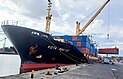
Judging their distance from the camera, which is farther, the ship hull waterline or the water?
the water

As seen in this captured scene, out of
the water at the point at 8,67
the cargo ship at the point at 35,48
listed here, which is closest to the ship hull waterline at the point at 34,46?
the cargo ship at the point at 35,48

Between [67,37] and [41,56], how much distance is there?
12.8 meters

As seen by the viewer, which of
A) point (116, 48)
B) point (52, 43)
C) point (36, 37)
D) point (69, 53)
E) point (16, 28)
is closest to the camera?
point (16, 28)

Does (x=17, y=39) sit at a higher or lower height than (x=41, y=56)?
higher

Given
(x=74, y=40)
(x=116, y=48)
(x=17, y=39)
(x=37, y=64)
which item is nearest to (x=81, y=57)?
(x=74, y=40)

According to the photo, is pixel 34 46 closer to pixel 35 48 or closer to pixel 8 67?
pixel 35 48

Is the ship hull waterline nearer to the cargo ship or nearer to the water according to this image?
the cargo ship

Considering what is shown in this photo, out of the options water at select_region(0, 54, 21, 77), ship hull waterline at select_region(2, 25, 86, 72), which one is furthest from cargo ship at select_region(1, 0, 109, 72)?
water at select_region(0, 54, 21, 77)

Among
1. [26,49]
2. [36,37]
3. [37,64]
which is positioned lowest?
[37,64]

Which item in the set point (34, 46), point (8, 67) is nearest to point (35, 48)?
point (34, 46)

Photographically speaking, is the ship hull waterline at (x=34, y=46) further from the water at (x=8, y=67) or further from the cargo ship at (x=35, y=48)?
the water at (x=8, y=67)

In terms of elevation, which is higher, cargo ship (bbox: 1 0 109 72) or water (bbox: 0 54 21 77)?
cargo ship (bbox: 1 0 109 72)

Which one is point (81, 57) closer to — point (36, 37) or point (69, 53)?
point (69, 53)

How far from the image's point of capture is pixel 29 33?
23.8 metres
